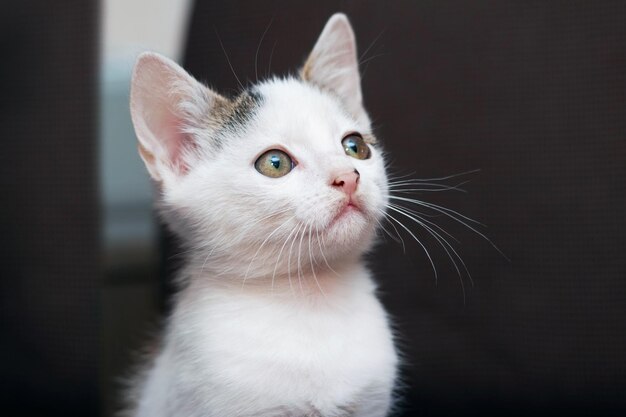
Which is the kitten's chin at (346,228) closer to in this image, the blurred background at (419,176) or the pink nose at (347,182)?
the pink nose at (347,182)

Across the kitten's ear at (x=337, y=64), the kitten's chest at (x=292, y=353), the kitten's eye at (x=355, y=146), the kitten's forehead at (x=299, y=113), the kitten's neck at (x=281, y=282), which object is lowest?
the kitten's chest at (x=292, y=353)

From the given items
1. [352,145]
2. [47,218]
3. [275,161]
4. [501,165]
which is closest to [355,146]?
[352,145]

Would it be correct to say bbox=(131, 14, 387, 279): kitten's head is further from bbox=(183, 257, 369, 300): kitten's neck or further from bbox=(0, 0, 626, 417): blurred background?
bbox=(0, 0, 626, 417): blurred background

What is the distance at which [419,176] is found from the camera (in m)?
1.09

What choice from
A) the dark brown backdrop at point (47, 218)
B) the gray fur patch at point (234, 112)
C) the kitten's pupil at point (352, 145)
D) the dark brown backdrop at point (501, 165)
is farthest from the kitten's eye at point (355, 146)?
the dark brown backdrop at point (47, 218)

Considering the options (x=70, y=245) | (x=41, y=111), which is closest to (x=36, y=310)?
(x=70, y=245)

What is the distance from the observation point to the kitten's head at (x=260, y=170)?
75 cm

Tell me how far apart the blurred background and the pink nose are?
1.09 feet

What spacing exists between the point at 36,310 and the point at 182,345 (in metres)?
0.51

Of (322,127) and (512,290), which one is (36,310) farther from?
(512,290)

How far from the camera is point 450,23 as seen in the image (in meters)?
1.04

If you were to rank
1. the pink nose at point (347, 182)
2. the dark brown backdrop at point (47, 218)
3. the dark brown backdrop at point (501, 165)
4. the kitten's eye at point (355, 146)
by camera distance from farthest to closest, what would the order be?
1. the dark brown backdrop at point (47, 218)
2. the dark brown backdrop at point (501, 165)
3. the kitten's eye at point (355, 146)
4. the pink nose at point (347, 182)

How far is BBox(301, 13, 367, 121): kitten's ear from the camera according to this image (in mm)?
886

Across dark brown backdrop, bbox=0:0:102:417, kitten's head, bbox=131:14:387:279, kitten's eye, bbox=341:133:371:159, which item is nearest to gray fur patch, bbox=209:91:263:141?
kitten's head, bbox=131:14:387:279
